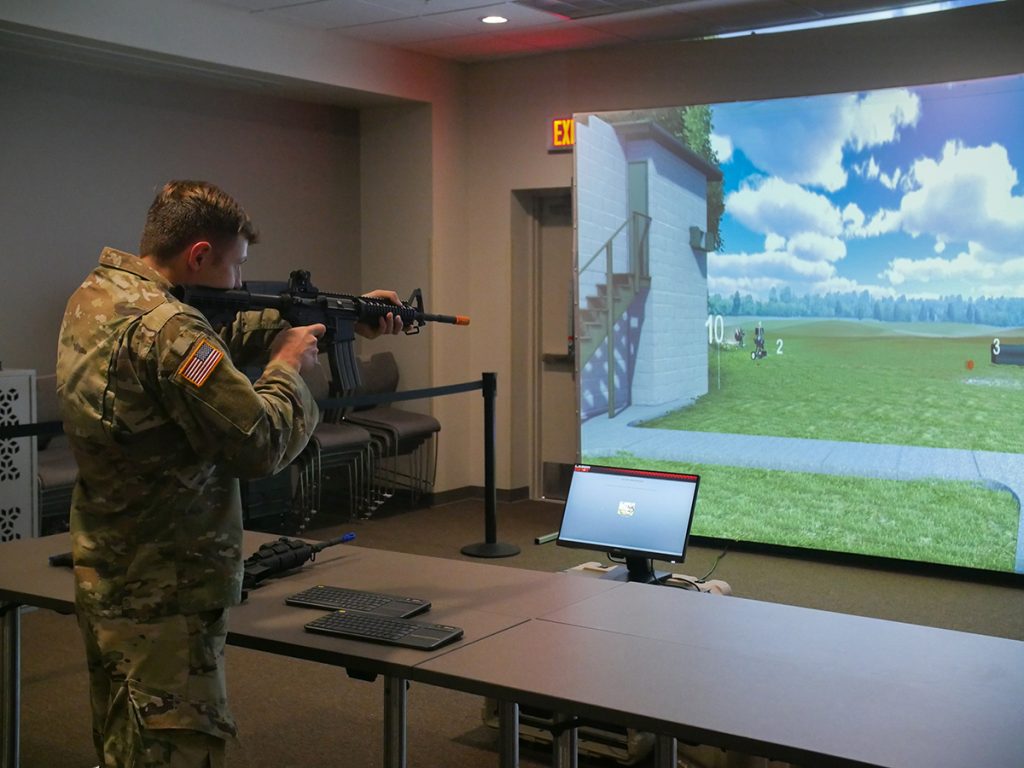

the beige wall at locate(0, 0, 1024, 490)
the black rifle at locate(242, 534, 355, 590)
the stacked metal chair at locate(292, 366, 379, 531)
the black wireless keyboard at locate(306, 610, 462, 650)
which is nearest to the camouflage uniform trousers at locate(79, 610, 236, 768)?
the black wireless keyboard at locate(306, 610, 462, 650)

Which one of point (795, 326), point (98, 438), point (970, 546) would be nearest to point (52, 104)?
point (795, 326)

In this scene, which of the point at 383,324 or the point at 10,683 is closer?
the point at 383,324

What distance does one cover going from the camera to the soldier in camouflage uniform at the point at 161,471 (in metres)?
1.96

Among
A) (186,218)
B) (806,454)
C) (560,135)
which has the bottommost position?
(806,454)

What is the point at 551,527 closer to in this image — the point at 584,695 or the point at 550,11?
the point at 550,11

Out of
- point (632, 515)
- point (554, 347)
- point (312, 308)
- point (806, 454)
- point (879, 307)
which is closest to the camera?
point (312, 308)

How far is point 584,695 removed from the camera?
1.99 meters

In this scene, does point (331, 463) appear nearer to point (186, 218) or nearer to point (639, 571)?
point (639, 571)

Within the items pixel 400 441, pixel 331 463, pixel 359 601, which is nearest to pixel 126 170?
pixel 331 463

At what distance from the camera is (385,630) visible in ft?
7.65

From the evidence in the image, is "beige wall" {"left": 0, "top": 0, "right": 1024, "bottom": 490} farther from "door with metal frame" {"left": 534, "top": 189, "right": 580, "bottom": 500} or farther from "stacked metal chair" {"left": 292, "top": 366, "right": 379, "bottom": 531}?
"stacked metal chair" {"left": 292, "top": 366, "right": 379, "bottom": 531}

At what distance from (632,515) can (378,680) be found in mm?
1211

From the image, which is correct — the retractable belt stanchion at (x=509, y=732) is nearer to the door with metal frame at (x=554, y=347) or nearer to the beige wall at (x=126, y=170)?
the beige wall at (x=126, y=170)

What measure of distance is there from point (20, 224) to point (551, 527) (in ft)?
11.2
